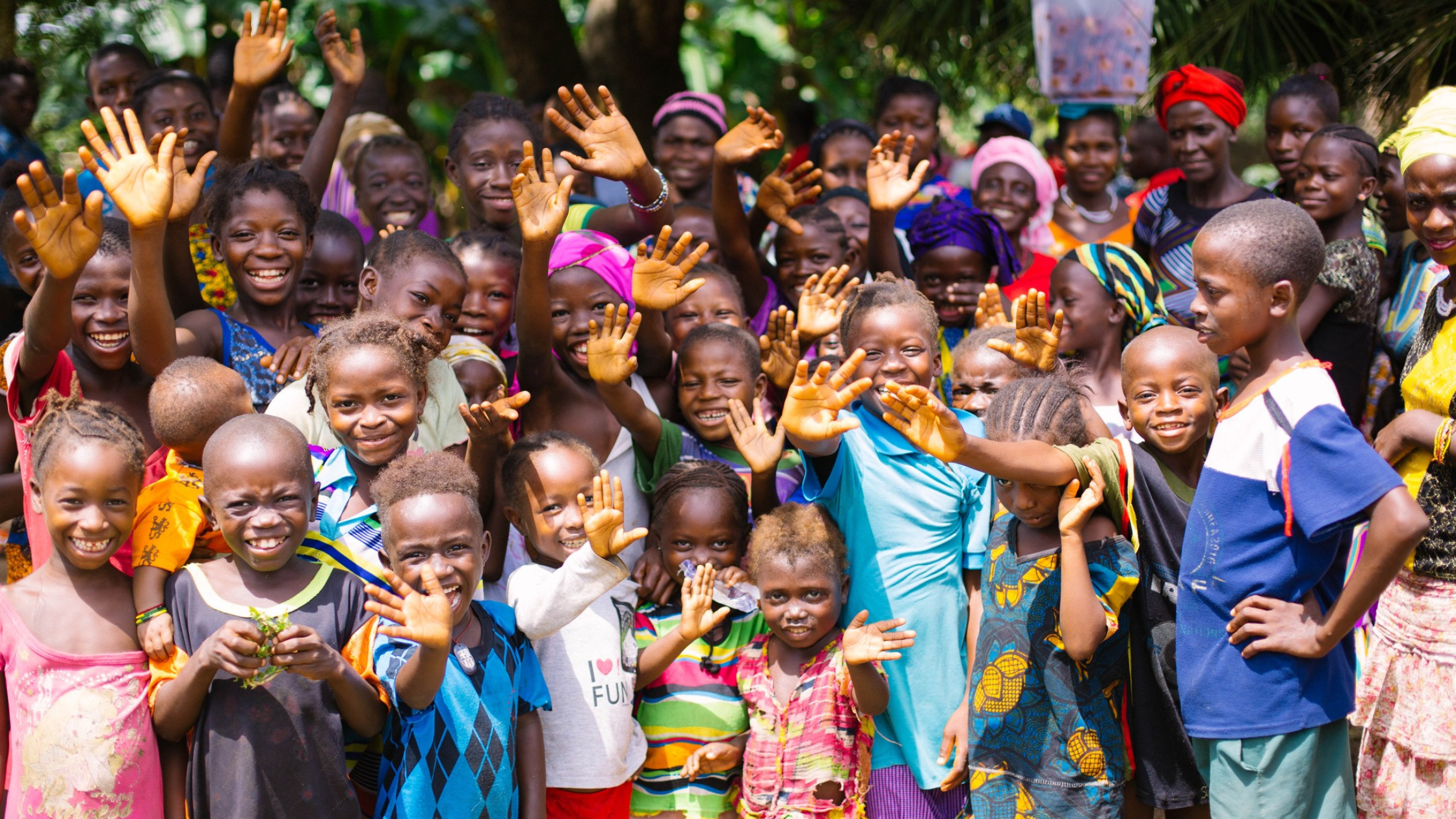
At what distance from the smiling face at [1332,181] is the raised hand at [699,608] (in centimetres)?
252

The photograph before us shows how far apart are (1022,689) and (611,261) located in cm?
182

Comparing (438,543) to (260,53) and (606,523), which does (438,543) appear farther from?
(260,53)

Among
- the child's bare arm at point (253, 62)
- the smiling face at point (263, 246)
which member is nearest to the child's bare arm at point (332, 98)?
the child's bare arm at point (253, 62)

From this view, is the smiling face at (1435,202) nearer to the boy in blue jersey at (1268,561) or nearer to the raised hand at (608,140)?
the boy in blue jersey at (1268,561)

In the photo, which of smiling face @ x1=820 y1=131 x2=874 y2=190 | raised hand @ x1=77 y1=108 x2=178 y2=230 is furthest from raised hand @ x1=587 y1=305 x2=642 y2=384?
smiling face @ x1=820 y1=131 x2=874 y2=190

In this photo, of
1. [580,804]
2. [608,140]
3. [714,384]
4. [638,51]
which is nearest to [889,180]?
[608,140]

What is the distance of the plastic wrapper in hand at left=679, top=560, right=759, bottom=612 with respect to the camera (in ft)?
10.7

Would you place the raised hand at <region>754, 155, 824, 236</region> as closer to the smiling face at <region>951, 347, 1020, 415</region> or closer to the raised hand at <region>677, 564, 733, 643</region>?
the smiling face at <region>951, 347, 1020, 415</region>

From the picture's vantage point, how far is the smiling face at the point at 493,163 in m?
4.27

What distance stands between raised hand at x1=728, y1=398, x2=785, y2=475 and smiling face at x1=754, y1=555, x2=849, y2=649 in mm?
281

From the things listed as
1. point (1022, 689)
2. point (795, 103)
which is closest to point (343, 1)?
point (795, 103)

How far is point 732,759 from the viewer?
126 inches

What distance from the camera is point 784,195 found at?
427 cm

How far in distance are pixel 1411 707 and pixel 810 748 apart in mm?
1522
